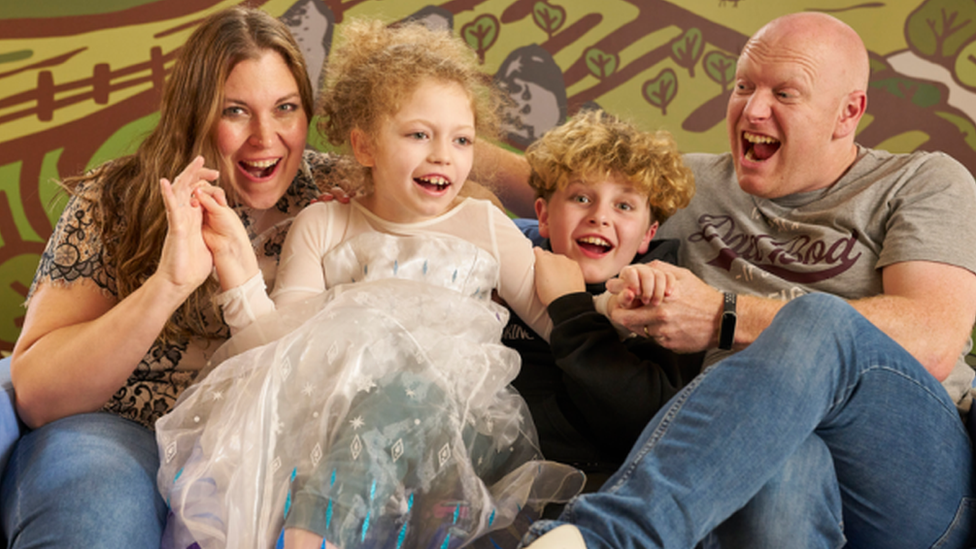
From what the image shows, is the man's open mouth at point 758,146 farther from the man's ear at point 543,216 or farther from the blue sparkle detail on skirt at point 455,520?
the blue sparkle detail on skirt at point 455,520

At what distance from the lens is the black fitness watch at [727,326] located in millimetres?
1565

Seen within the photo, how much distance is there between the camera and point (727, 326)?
5.15ft

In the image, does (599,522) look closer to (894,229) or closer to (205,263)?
(205,263)

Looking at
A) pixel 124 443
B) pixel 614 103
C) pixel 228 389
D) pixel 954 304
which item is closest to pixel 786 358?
pixel 954 304

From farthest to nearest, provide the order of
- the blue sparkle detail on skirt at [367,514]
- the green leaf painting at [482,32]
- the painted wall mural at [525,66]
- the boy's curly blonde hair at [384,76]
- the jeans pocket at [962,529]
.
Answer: the green leaf painting at [482,32] < the painted wall mural at [525,66] < the boy's curly blonde hair at [384,76] < the jeans pocket at [962,529] < the blue sparkle detail on skirt at [367,514]

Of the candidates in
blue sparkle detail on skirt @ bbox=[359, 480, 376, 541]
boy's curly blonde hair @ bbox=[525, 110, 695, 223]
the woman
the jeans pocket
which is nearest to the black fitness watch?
boy's curly blonde hair @ bbox=[525, 110, 695, 223]

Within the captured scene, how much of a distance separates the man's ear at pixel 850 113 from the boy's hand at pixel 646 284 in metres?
0.71

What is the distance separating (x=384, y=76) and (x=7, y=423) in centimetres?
103

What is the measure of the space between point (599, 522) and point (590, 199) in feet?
3.01

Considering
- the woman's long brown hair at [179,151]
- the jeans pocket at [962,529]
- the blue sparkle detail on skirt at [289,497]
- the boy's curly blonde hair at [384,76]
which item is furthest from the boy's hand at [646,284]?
A: the woman's long brown hair at [179,151]

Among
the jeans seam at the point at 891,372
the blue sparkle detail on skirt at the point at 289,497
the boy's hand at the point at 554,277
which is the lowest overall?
the blue sparkle detail on skirt at the point at 289,497

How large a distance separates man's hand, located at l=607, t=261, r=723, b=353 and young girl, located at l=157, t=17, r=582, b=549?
0.24m

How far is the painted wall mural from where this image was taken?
8.80 feet

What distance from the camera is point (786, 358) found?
4.01 ft
